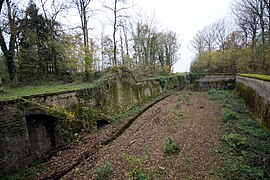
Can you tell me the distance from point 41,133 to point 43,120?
56 cm

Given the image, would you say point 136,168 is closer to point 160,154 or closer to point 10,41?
point 160,154

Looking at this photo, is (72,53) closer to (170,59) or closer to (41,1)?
(41,1)

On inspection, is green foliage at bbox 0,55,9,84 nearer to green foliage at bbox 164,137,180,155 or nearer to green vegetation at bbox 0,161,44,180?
green vegetation at bbox 0,161,44,180

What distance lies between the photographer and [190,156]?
5.45 m

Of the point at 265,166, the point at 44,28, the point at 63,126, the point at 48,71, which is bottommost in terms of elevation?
the point at 265,166

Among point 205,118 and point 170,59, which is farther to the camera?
point 170,59

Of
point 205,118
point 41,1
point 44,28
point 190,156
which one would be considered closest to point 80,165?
point 190,156

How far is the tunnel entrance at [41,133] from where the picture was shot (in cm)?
638

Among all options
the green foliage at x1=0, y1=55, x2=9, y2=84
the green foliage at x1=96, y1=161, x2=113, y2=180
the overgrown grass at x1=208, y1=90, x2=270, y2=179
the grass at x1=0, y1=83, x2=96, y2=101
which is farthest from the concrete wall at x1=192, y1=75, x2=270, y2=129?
the green foliage at x1=0, y1=55, x2=9, y2=84

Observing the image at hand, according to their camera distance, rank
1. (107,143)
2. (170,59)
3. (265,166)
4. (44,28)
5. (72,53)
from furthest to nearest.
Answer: (170,59) → (44,28) → (72,53) → (107,143) → (265,166)

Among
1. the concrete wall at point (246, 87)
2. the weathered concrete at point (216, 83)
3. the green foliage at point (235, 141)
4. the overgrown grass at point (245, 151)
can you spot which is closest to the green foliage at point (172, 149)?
the overgrown grass at point (245, 151)

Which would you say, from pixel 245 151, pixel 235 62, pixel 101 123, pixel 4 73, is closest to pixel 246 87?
pixel 245 151

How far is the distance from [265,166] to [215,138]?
242cm

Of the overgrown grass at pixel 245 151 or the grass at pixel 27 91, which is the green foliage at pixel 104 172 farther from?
the grass at pixel 27 91
